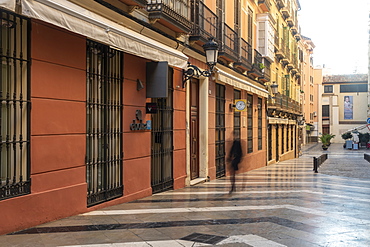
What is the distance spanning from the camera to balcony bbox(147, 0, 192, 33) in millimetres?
8789

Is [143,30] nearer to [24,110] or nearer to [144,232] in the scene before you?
[24,110]

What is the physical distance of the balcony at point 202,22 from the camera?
11.2m

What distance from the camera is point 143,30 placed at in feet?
28.5

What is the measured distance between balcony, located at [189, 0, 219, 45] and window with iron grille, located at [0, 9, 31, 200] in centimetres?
624

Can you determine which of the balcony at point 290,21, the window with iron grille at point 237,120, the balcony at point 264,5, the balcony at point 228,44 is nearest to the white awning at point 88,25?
the balcony at point 228,44

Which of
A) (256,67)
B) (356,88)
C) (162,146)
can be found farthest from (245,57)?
(356,88)

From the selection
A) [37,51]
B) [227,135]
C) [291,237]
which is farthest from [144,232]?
[227,135]

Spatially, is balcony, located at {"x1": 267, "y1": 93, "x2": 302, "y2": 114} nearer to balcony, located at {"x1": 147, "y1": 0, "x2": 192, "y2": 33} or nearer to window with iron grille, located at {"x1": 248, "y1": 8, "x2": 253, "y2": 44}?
window with iron grille, located at {"x1": 248, "y1": 8, "x2": 253, "y2": 44}

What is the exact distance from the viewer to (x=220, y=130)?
14328 mm

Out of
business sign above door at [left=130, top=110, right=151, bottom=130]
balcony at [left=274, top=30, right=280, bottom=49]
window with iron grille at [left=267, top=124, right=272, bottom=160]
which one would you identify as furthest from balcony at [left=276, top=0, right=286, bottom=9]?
business sign above door at [left=130, top=110, right=151, bottom=130]

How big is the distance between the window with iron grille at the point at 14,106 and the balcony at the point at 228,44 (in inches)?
337

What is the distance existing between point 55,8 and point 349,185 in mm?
10364

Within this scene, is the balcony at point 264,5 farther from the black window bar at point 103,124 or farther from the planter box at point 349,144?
the planter box at point 349,144

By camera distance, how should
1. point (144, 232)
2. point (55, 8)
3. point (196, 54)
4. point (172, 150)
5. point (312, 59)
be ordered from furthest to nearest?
point (312, 59)
point (196, 54)
point (172, 150)
point (144, 232)
point (55, 8)
